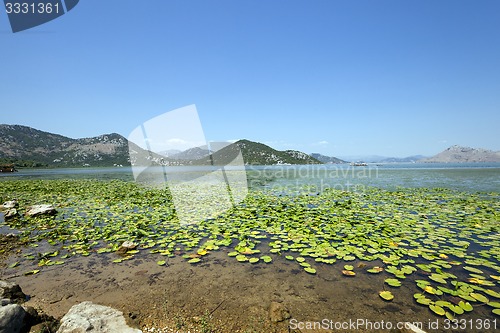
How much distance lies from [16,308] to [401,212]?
44.2 ft

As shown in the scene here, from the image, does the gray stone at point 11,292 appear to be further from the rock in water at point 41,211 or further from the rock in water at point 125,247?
the rock in water at point 41,211

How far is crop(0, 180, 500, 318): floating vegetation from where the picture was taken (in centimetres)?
495

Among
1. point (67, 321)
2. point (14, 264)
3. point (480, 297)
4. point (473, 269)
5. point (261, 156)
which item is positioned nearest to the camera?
point (67, 321)

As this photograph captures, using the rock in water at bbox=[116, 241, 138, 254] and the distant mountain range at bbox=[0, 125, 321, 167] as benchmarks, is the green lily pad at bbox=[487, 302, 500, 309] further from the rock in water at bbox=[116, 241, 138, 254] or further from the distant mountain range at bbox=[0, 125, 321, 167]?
the distant mountain range at bbox=[0, 125, 321, 167]

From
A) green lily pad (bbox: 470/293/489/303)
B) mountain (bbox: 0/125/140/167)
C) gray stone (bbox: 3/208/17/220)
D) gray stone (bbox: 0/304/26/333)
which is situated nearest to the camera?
gray stone (bbox: 0/304/26/333)

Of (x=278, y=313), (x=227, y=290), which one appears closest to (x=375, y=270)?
(x=278, y=313)

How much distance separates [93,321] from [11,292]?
225 cm

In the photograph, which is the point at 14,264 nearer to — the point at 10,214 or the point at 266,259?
the point at 266,259

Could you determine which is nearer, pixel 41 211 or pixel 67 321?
pixel 67 321

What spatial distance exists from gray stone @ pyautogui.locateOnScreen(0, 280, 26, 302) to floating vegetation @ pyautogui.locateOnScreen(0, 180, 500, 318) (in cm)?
155

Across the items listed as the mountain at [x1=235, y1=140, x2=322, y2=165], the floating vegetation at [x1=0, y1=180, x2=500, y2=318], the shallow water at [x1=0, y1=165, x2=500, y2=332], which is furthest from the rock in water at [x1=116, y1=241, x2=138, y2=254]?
the mountain at [x1=235, y1=140, x2=322, y2=165]

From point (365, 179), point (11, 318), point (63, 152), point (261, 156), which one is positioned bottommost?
point (365, 179)

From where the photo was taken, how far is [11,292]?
167 inches

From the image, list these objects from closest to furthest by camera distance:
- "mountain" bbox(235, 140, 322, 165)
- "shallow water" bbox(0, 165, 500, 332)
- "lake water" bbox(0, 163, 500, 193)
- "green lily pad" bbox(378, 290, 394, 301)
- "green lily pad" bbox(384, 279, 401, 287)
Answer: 1. "shallow water" bbox(0, 165, 500, 332)
2. "green lily pad" bbox(378, 290, 394, 301)
3. "green lily pad" bbox(384, 279, 401, 287)
4. "lake water" bbox(0, 163, 500, 193)
5. "mountain" bbox(235, 140, 322, 165)
